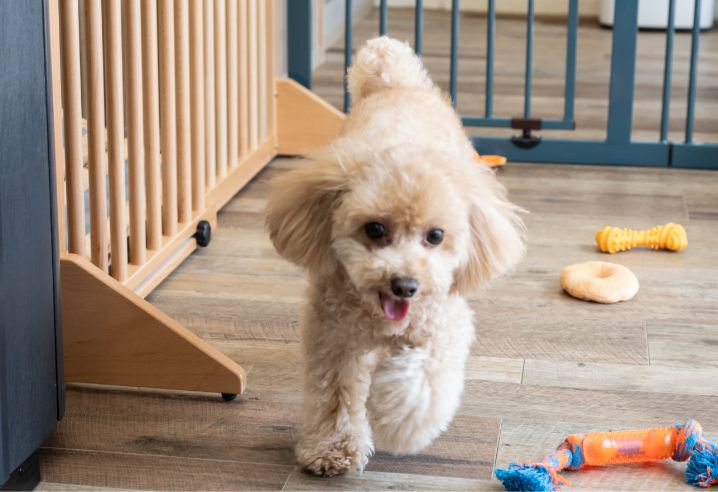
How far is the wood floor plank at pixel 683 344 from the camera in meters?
2.15

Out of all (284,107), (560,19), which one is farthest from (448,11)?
(284,107)

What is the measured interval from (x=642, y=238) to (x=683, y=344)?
631 millimetres

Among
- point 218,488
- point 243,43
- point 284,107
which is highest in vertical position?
point 243,43

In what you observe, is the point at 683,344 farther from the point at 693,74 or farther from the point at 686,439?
the point at 693,74

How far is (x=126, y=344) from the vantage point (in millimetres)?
1979

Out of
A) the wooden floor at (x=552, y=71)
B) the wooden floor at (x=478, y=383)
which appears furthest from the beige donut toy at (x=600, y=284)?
the wooden floor at (x=552, y=71)

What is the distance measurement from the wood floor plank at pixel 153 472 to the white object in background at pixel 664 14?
542cm

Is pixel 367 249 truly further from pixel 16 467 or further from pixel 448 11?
pixel 448 11

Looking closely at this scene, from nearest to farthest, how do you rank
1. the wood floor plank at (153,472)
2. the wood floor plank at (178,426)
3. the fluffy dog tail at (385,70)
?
the wood floor plank at (153,472) → the wood floor plank at (178,426) → the fluffy dog tail at (385,70)

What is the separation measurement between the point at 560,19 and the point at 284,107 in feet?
13.3

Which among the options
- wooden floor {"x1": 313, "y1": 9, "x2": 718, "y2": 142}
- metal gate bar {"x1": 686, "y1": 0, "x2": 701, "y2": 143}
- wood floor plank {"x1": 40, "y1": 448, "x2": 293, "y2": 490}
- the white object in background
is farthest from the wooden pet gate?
the white object in background

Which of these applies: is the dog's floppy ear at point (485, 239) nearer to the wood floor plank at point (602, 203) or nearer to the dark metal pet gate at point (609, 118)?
the wood floor plank at point (602, 203)

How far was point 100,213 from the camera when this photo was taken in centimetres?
219

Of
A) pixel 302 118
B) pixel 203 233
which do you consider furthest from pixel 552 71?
pixel 203 233
